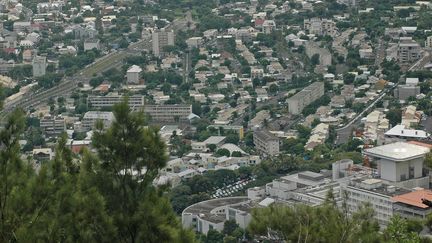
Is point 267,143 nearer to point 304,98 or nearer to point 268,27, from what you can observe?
point 304,98

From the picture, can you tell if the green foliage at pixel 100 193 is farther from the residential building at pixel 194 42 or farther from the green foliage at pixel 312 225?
the residential building at pixel 194 42

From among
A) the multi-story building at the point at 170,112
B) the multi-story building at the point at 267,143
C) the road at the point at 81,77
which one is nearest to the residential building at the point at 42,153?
the road at the point at 81,77

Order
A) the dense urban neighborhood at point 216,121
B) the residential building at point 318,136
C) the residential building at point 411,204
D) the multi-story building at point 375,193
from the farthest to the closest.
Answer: the residential building at point 318,136 < the multi-story building at point 375,193 < the residential building at point 411,204 < the dense urban neighborhood at point 216,121

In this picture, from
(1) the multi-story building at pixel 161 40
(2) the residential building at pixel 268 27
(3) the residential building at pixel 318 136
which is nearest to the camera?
(3) the residential building at pixel 318 136

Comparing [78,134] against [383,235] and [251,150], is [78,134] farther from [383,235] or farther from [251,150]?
[383,235]

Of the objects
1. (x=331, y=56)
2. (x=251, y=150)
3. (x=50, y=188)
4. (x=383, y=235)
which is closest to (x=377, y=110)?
(x=251, y=150)
